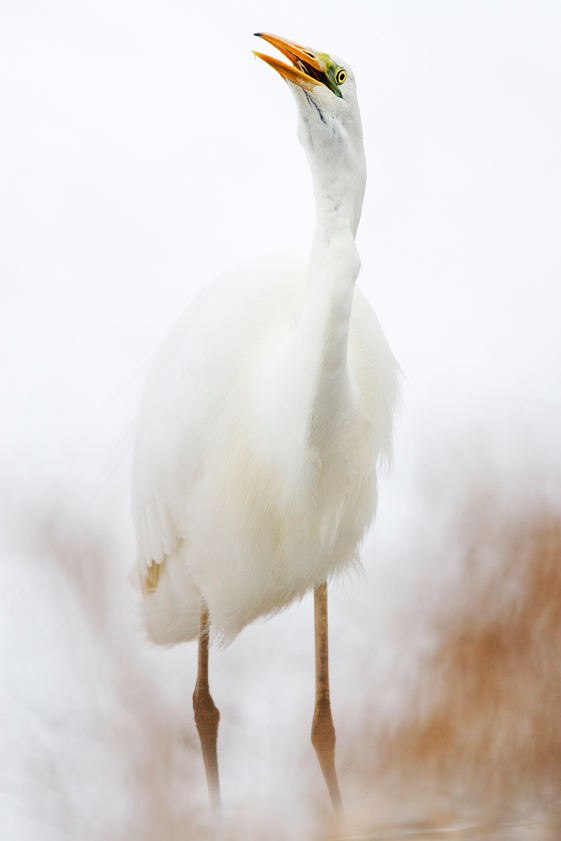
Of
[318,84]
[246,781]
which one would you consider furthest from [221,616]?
[318,84]

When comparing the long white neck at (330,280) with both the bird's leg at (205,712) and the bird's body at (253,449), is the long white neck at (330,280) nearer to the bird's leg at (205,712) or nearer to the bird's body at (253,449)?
the bird's body at (253,449)

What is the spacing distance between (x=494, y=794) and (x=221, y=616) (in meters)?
0.28

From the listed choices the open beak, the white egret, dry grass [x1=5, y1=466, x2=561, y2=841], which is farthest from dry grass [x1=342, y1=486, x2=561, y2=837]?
the open beak

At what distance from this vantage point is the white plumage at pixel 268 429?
595 millimetres

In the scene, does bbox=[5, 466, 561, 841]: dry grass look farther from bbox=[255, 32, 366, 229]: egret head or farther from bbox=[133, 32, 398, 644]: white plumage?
bbox=[255, 32, 366, 229]: egret head

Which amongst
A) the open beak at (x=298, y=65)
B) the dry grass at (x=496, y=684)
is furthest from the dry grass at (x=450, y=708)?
the open beak at (x=298, y=65)

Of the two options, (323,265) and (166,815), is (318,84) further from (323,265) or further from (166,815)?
(166,815)

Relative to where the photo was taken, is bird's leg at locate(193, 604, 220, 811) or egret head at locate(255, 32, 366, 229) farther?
bird's leg at locate(193, 604, 220, 811)

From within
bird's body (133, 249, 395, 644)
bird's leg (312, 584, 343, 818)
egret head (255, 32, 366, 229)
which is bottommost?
bird's leg (312, 584, 343, 818)

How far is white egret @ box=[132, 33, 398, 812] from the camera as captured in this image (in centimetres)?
58

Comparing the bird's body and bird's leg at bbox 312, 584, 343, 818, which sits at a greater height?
the bird's body

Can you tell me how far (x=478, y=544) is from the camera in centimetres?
72

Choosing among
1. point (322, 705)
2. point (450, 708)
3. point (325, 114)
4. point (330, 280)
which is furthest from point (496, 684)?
point (325, 114)

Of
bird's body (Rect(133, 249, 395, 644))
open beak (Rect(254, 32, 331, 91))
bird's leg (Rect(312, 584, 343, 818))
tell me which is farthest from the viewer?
bird's leg (Rect(312, 584, 343, 818))
